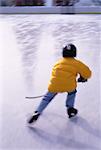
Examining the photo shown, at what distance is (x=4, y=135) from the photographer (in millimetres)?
4152

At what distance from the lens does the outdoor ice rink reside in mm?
4055

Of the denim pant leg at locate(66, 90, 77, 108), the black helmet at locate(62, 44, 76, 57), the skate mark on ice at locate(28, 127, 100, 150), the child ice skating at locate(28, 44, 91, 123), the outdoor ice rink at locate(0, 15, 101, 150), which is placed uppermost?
the black helmet at locate(62, 44, 76, 57)

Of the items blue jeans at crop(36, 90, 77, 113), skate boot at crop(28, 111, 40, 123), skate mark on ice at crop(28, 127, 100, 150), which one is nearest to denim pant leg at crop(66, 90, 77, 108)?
blue jeans at crop(36, 90, 77, 113)

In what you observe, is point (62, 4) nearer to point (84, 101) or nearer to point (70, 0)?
point (70, 0)

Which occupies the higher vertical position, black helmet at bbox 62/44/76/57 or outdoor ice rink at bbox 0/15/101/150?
black helmet at bbox 62/44/76/57

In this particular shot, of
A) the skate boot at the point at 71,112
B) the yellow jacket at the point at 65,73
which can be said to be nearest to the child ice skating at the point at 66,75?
the yellow jacket at the point at 65,73

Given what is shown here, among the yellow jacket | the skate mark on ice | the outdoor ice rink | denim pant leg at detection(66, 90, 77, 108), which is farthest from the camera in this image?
denim pant leg at detection(66, 90, 77, 108)

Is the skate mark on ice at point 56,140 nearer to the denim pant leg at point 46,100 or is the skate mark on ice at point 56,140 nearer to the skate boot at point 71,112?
the denim pant leg at point 46,100

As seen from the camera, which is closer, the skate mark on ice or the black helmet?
the skate mark on ice

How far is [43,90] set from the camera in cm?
555

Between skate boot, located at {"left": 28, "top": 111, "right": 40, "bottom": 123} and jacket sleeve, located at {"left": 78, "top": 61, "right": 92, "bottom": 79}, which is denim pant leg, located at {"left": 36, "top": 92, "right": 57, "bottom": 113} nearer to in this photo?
skate boot, located at {"left": 28, "top": 111, "right": 40, "bottom": 123}

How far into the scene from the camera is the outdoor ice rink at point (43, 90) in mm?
4055

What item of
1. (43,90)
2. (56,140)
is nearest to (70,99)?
(56,140)

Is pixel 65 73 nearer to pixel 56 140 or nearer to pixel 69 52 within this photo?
pixel 69 52
